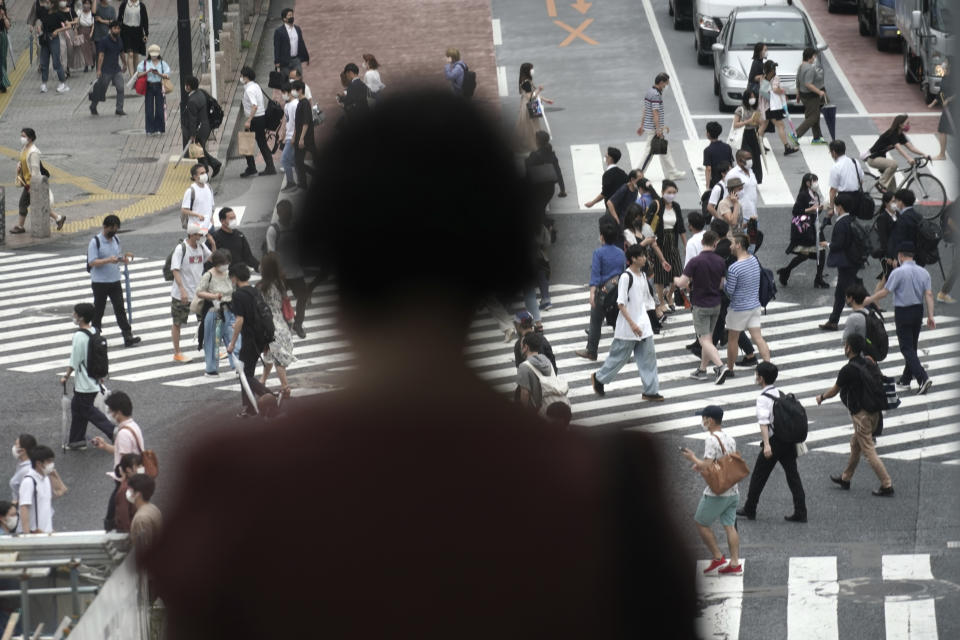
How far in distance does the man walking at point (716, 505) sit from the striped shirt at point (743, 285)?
433 cm

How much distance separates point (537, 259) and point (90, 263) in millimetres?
14216

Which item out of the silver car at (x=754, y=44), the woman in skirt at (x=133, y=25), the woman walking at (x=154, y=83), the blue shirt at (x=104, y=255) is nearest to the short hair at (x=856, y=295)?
the blue shirt at (x=104, y=255)

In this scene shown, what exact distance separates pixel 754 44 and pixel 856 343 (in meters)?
15.6

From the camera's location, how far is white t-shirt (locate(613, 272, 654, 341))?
1362 cm

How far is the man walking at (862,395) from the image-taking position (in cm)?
1169

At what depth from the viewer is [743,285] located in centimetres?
1484

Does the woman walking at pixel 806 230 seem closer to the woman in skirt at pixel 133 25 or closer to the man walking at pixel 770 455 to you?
the man walking at pixel 770 455

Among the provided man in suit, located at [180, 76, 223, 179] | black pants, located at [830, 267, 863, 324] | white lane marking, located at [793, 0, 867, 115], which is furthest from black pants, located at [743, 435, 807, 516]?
white lane marking, located at [793, 0, 867, 115]

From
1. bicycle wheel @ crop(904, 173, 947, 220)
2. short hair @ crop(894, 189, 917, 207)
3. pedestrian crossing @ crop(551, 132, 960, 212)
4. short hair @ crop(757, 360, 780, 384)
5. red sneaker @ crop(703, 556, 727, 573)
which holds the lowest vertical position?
pedestrian crossing @ crop(551, 132, 960, 212)

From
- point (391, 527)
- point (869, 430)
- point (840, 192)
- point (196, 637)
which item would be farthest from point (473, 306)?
point (840, 192)

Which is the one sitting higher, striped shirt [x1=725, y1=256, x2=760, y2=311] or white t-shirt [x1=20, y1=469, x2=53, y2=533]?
white t-shirt [x1=20, y1=469, x2=53, y2=533]

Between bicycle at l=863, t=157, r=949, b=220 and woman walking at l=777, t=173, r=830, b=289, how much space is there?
2.42 metres

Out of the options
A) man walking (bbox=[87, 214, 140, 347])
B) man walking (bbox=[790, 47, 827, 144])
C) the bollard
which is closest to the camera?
man walking (bbox=[87, 214, 140, 347])

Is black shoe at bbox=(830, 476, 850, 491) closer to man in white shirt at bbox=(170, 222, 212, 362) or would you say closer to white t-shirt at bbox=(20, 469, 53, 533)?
white t-shirt at bbox=(20, 469, 53, 533)
